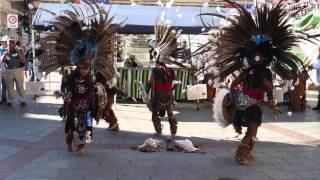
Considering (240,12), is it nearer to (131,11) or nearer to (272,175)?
(272,175)

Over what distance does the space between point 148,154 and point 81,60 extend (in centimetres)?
176

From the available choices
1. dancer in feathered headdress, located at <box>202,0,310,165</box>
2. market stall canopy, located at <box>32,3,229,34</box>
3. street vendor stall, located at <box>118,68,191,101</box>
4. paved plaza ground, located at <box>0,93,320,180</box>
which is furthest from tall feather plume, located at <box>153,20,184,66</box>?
street vendor stall, located at <box>118,68,191,101</box>

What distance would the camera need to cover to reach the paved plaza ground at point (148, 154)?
6.57 metres

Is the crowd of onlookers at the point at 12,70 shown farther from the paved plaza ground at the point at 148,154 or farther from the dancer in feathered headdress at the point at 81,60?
the dancer in feathered headdress at the point at 81,60

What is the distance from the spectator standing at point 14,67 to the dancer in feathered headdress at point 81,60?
5400 millimetres

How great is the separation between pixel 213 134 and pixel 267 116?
335cm

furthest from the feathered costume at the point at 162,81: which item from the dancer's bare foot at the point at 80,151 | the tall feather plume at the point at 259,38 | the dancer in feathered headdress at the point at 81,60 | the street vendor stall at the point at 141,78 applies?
the street vendor stall at the point at 141,78

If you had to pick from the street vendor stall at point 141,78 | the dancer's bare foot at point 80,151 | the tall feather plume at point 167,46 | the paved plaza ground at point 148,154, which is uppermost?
the tall feather plume at point 167,46

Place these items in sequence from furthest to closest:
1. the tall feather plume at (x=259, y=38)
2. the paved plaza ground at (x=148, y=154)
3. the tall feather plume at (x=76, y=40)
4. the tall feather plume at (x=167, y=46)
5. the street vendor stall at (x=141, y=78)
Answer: the street vendor stall at (x=141, y=78), the tall feather plume at (x=167, y=46), the tall feather plume at (x=76, y=40), the tall feather plume at (x=259, y=38), the paved plaza ground at (x=148, y=154)

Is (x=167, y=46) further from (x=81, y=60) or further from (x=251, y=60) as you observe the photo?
(x=251, y=60)

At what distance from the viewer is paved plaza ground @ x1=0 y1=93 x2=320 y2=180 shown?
6.57 metres

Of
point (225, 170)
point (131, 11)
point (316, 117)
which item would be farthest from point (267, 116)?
point (225, 170)

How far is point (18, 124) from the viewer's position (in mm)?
10672

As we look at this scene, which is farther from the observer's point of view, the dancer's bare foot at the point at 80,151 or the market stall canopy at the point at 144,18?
the market stall canopy at the point at 144,18
